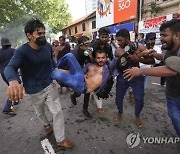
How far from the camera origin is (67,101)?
16.8 feet

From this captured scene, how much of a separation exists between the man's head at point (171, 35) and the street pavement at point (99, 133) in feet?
5.28

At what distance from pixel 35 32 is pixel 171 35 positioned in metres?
1.79

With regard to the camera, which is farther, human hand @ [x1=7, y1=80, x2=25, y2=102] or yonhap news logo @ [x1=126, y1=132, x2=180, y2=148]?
yonhap news logo @ [x1=126, y1=132, x2=180, y2=148]

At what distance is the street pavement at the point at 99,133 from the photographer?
9.62ft

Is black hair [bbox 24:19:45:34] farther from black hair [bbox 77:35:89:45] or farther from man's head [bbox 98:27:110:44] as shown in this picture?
man's head [bbox 98:27:110:44]

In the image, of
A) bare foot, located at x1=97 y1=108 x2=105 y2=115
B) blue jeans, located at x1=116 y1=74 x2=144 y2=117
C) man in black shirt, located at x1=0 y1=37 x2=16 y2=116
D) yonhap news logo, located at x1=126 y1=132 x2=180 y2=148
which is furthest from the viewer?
man in black shirt, located at x1=0 y1=37 x2=16 y2=116

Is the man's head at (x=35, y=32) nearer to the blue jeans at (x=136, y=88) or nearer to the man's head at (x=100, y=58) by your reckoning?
the man's head at (x=100, y=58)

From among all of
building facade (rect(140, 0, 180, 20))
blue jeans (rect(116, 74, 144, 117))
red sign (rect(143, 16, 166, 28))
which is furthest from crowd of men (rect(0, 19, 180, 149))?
building facade (rect(140, 0, 180, 20))

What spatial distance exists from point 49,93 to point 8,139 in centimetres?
134

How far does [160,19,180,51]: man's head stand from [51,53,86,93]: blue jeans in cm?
120

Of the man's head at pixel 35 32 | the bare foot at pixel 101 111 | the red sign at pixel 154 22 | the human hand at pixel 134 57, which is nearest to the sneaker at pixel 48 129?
the bare foot at pixel 101 111

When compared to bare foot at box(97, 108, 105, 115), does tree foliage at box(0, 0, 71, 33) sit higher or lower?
higher

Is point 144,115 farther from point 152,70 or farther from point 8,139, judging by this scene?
point 8,139

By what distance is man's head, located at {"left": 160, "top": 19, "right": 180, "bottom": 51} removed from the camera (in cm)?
226
